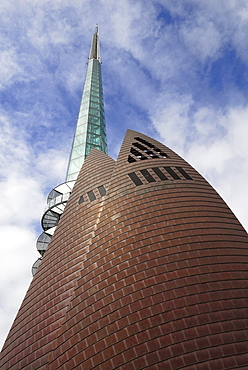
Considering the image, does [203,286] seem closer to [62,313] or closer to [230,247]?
[230,247]

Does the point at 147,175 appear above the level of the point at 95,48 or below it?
below

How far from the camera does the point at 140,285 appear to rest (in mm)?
19812

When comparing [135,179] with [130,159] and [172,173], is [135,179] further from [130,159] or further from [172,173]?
[130,159]

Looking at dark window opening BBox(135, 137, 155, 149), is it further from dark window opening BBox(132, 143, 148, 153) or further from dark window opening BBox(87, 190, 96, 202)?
dark window opening BBox(87, 190, 96, 202)

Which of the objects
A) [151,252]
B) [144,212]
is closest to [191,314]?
[151,252]

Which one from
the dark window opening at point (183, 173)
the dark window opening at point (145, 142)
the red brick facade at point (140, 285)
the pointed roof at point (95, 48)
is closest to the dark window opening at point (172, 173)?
the red brick facade at point (140, 285)

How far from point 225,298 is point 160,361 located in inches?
235

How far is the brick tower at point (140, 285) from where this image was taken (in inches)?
696

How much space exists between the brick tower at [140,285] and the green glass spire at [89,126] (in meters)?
22.8

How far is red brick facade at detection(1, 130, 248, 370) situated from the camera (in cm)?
1767

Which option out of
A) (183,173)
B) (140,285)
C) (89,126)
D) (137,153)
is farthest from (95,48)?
(140,285)

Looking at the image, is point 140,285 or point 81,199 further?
point 81,199

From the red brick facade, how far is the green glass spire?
2289cm

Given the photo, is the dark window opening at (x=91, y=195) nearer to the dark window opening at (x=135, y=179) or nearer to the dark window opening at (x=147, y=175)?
the dark window opening at (x=135, y=179)
